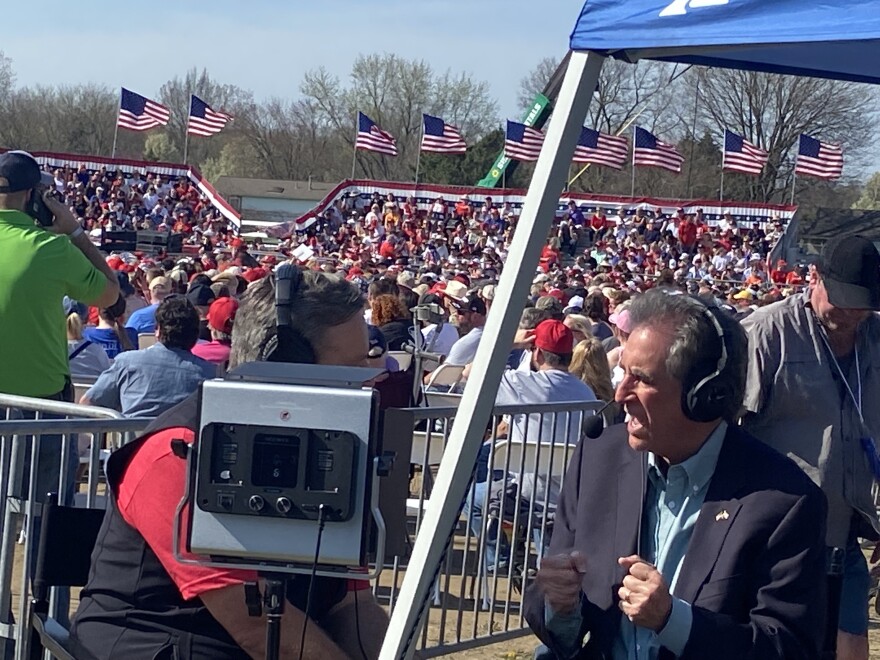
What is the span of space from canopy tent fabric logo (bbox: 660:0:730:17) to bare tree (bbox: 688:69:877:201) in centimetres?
5235

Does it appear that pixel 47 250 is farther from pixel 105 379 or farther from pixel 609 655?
pixel 609 655

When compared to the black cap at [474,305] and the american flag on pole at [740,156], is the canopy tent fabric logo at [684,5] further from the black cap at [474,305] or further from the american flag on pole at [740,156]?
the american flag on pole at [740,156]

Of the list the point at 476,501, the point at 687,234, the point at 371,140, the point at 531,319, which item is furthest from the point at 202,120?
the point at 476,501

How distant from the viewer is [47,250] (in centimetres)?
553

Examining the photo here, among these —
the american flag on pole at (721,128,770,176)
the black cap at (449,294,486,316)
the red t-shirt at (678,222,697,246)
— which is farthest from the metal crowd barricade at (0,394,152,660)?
the red t-shirt at (678,222,697,246)

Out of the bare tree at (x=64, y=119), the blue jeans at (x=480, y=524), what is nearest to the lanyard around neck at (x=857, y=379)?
the blue jeans at (x=480, y=524)

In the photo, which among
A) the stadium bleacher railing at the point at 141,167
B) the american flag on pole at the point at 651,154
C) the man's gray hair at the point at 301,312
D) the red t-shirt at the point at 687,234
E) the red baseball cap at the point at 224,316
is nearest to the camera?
the man's gray hair at the point at 301,312

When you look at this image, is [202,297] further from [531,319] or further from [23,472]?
[23,472]

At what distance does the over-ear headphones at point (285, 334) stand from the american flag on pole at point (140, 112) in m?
39.1

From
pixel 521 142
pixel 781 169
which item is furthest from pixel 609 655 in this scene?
pixel 781 169

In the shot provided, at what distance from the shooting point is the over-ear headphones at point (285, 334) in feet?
9.77

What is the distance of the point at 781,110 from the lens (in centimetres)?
5759

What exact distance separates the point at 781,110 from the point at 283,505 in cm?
5811

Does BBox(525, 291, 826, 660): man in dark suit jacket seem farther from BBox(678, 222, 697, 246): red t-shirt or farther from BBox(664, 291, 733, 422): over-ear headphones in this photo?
BBox(678, 222, 697, 246): red t-shirt
